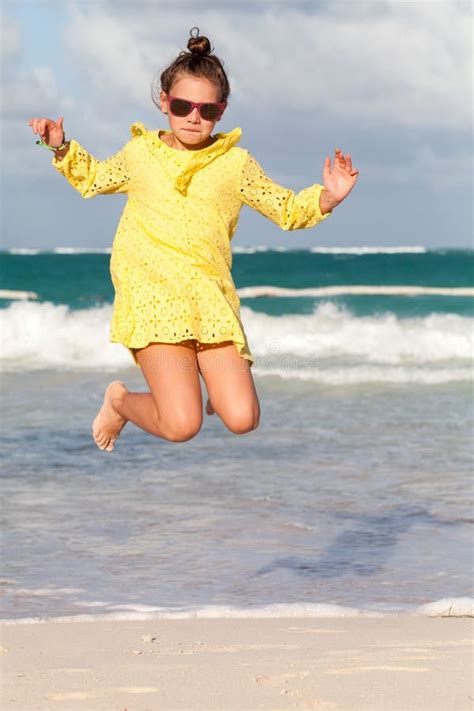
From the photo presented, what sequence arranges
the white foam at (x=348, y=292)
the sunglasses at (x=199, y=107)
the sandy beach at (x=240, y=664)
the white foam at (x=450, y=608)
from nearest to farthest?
the sandy beach at (x=240, y=664)
the sunglasses at (x=199, y=107)
the white foam at (x=450, y=608)
the white foam at (x=348, y=292)

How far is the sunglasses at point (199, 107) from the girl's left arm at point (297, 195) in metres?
0.29

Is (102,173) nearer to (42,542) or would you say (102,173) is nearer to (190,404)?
(190,404)

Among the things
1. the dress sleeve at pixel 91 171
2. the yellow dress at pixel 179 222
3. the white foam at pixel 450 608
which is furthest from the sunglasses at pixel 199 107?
the white foam at pixel 450 608

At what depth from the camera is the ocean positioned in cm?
661

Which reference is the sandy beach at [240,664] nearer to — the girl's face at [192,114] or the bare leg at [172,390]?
the bare leg at [172,390]

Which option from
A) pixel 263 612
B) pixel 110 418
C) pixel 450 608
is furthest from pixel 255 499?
pixel 110 418

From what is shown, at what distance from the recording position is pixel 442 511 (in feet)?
27.5

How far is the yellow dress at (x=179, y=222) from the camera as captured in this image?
5.32 metres

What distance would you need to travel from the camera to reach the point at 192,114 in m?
5.26

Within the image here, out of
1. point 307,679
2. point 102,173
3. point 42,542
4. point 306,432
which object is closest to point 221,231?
point 102,173

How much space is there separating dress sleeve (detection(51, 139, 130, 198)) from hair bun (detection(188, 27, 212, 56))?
0.56m

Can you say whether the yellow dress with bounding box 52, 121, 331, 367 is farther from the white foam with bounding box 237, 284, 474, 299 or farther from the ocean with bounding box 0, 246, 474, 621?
the white foam with bounding box 237, 284, 474, 299

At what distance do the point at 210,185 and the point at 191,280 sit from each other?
432 millimetres

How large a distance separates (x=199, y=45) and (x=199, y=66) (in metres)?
0.10
